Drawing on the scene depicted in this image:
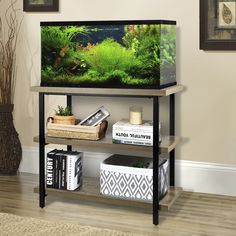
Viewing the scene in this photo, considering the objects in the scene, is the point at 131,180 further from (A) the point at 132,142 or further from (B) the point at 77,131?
(B) the point at 77,131

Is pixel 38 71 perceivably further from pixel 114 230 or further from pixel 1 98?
pixel 114 230

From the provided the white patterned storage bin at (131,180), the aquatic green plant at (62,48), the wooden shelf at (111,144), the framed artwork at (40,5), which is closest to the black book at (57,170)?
the wooden shelf at (111,144)

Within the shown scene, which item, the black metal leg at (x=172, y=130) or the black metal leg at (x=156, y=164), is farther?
the black metal leg at (x=172, y=130)

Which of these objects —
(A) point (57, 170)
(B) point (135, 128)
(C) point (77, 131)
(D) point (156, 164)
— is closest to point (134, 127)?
(B) point (135, 128)

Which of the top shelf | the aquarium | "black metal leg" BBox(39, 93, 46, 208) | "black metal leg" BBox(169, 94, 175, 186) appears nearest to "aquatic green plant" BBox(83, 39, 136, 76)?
the aquarium

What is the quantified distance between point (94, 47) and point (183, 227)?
1.16m

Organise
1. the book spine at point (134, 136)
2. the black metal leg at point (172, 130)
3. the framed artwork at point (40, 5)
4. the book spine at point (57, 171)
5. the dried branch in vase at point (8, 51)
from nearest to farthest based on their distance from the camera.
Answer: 1. the book spine at point (134, 136)
2. the book spine at point (57, 171)
3. the black metal leg at point (172, 130)
4. the framed artwork at point (40, 5)
5. the dried branch in vase at point (8, 51)

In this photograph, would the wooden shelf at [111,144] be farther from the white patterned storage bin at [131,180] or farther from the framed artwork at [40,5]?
the framed artwork at [40,5]

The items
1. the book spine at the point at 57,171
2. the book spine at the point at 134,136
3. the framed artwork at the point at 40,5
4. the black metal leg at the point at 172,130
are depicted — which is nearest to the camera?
the book spine at the point at 134,136

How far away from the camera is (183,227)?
2.86 metres

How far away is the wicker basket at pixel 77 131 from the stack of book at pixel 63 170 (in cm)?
14

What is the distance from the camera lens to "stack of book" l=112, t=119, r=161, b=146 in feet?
9.70

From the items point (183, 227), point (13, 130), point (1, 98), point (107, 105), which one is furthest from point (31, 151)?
point (183, 227)

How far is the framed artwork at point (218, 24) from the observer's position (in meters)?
3.29
